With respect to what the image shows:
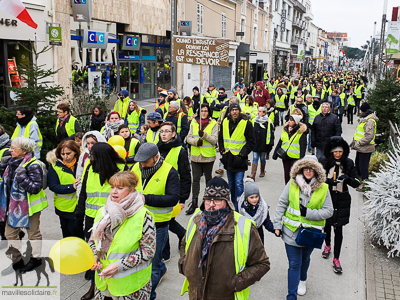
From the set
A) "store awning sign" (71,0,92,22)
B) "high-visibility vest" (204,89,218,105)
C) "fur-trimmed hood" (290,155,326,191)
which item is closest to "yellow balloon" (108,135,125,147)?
"fur-trimmed hood" (290,155,326,191)

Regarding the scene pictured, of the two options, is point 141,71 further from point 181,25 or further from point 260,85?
point 260,85

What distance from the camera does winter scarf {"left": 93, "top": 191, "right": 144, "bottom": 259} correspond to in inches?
119

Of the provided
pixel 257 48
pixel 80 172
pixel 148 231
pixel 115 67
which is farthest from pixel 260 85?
pixel 257 48

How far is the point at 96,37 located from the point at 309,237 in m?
13.2

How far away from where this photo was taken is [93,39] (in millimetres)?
14867

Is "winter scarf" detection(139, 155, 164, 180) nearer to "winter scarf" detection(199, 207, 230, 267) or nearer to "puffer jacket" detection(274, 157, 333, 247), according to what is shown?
"winter scarf" detection(199, 207, 230, 267)

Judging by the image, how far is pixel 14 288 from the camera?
15.1 feet

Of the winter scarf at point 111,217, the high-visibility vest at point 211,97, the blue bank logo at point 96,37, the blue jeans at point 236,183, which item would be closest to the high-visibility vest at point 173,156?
the winter scarf at point 111,217

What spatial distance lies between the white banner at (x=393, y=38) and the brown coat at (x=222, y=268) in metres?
24.1

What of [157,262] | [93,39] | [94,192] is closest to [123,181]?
[94,192]

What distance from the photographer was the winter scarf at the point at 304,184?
4.15 metres

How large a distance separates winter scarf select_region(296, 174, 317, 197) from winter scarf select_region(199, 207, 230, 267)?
151cm

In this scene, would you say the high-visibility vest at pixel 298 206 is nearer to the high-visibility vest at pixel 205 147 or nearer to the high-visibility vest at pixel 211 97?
the high-visibility vest at pixel 205 147

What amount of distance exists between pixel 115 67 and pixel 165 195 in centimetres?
1543
